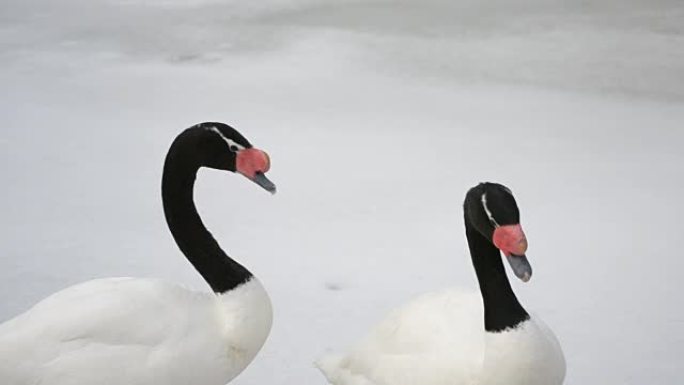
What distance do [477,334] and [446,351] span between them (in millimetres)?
56

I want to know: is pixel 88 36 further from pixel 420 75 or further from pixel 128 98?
pixel 420 75

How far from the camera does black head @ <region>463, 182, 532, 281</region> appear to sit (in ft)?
4.99

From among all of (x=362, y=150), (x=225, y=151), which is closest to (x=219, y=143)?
(x=225, y=151)

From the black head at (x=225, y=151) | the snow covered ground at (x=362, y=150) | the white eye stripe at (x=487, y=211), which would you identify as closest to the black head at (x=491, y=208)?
the white eye stripe at (x=487, y=211)

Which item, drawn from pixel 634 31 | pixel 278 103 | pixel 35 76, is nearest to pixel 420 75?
pixel 278 103

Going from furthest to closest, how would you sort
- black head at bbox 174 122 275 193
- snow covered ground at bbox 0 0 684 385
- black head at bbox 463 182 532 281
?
snow covered ground at bbox 0 0 684 385 → black head at bbox 174 122 275 193 → black head at bbox 463 182 532 281

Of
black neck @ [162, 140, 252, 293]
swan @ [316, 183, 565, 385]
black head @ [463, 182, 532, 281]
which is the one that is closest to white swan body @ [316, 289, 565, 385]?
swan @ [316, 183, 565, 385]

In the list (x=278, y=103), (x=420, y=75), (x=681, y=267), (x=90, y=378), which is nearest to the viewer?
(x=90, y=378)

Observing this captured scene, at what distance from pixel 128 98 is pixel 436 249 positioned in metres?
1.41

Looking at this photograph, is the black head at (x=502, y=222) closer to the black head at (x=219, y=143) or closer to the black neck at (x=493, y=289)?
the black neck at (x=493, y=289)

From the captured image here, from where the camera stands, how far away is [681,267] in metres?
2.35

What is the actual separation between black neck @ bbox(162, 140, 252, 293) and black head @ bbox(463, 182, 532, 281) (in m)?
0.42

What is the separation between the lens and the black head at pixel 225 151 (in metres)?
1.75

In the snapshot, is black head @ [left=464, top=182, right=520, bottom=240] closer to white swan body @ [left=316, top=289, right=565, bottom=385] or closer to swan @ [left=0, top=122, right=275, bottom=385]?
white swan body @ [left=316, top=289, right=565, bottom=385]
